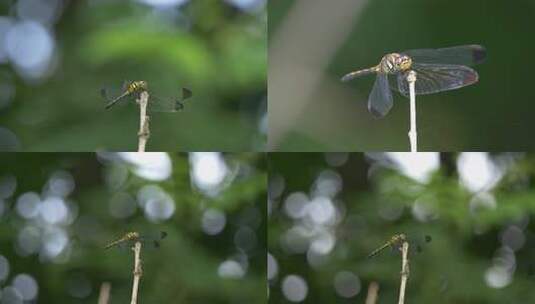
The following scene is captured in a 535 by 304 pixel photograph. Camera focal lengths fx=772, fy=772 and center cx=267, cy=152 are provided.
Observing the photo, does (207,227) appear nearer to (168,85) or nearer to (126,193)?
(126,193)

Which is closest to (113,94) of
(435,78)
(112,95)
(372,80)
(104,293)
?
(112,95)

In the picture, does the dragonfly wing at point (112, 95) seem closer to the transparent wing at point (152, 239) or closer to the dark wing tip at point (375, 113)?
the transparent wing at point (152, 239)

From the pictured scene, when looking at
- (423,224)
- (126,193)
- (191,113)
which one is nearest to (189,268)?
(126,193)

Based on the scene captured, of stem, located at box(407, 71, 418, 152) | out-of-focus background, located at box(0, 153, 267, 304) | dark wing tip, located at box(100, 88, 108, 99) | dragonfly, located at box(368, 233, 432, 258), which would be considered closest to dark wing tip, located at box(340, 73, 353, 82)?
stem, located at box(407, 71, 418, 152)

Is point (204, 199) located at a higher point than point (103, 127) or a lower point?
lower

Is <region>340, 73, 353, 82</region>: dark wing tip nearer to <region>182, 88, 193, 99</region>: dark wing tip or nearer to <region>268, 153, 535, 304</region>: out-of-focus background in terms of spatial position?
<region>268, 153, 535, 304</region>: out-of-focus background

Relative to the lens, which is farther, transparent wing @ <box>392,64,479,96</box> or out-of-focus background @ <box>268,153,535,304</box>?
out-of-focus background @ <box>268,153,535,304</box>
